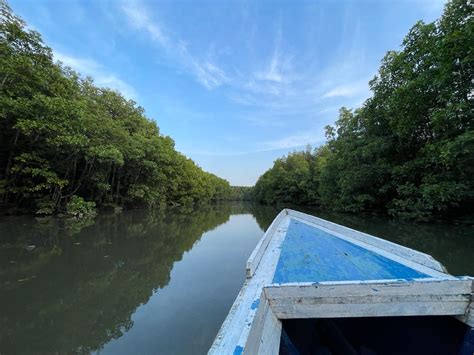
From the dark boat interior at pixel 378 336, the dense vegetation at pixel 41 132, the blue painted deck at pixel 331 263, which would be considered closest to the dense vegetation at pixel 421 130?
the blue painted deck at pixel 331 263

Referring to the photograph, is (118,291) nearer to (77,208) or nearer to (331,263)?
(331,263)

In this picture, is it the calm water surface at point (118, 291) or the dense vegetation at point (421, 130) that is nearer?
the calm water surface at point (118, 291)

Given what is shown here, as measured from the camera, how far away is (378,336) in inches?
67.6

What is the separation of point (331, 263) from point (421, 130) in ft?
42.2

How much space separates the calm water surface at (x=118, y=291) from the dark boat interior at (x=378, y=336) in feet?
3.32

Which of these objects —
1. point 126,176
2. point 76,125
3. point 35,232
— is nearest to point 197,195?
point 126,176

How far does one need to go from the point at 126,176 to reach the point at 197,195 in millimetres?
17840

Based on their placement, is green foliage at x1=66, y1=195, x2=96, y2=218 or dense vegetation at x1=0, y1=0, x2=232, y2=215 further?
green foliage at x1=66, y1=195, x2=96, y2=218

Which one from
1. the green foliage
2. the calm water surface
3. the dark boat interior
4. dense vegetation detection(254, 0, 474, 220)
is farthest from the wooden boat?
the green foliage

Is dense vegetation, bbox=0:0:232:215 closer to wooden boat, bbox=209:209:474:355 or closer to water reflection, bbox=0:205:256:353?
water reflection, bbox=0:205:256:353

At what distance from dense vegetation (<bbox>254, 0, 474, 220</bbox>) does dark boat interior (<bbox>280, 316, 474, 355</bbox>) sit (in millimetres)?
6853

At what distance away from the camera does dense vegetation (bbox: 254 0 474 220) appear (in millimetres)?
7160

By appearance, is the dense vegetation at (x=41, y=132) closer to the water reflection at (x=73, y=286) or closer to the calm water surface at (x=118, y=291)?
the water reflection at (x=73, y=286)

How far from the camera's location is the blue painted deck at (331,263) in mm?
1982
